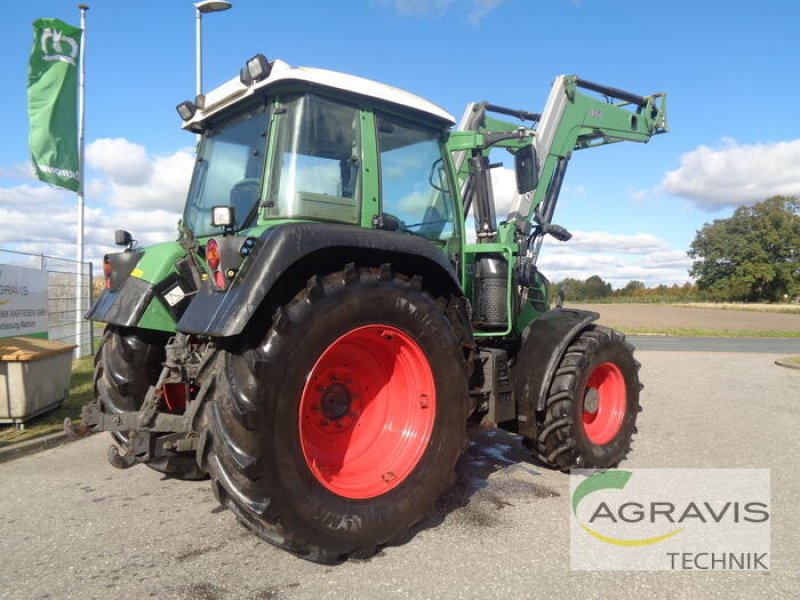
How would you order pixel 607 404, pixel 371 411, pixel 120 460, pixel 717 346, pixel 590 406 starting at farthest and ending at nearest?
pixel 717 346
pixel 607 404
pixel 590 406
pixel 371 411
pixel 120 460

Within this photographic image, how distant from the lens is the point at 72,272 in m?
10.7

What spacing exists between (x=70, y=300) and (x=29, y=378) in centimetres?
550

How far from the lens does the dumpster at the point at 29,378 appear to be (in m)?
5.74

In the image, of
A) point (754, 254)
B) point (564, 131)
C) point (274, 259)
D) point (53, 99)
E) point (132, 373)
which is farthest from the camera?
point (754, 254)

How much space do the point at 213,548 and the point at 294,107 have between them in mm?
2561

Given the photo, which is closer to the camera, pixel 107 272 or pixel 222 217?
pixel 222 217

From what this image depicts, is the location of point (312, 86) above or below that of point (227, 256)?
above

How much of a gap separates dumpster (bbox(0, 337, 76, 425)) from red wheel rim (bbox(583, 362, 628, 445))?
18.0ft

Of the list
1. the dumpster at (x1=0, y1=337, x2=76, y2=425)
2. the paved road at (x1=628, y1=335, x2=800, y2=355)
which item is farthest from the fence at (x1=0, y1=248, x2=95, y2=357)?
the paved road at (x1=628, y1=335, x2=800, y2=355)

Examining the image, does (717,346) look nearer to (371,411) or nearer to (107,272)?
(371,411)

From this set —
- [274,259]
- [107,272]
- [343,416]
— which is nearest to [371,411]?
[343,416]

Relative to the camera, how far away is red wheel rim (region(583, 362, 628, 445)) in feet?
15.2

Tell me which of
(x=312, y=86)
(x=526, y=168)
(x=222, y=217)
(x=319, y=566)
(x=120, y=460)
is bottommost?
(x=319, y=566)

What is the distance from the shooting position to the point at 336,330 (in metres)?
2.89
